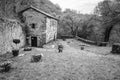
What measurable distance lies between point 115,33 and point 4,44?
22890mm

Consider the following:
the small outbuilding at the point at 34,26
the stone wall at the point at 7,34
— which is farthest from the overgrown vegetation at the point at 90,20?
the small outbuilding at the point at 34,26

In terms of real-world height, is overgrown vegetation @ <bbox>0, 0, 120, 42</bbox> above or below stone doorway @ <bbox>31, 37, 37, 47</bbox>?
above

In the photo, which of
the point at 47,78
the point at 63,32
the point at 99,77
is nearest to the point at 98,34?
the point at 63,32

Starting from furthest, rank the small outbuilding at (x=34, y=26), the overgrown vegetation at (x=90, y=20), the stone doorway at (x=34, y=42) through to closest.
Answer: the overgrown vegetation at (x=90, y=20), the stone doorway at (x=34, y=42), the small outbuilding at (x=34, y=26)

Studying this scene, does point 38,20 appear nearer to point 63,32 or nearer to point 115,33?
point 63,32

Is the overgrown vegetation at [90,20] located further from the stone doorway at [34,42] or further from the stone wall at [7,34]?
the stone doorway at [34,42]

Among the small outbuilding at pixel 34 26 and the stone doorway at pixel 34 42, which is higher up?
the small outbuilding at pixel 34 26

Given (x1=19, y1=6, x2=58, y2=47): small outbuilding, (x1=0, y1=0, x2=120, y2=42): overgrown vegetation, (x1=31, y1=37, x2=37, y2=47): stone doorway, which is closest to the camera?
(x1=19, y1=6, x2=58, y2=47): small outbuilding

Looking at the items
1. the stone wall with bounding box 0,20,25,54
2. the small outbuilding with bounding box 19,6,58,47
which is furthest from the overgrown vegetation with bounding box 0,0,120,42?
the small outbuilding with bounding box 19,6,58,47

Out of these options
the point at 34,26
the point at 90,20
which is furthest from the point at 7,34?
the point at 90,20

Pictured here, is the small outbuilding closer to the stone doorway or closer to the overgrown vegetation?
the stone doorway

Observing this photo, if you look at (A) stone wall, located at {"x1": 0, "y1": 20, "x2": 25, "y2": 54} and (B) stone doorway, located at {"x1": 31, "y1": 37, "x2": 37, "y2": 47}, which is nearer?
(A) stone wall, located at {"x1": 0, "y1": 20, "x2": 25, "y2": 54}

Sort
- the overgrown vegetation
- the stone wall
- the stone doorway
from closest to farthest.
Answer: the stone wall < the stone doorway < the overgrown vegetation

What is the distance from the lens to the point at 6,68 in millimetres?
5336
